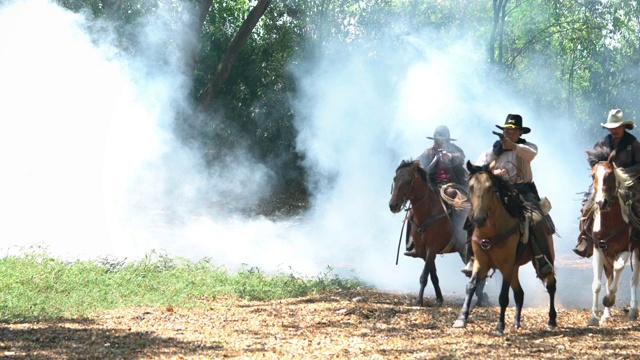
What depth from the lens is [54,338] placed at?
964cm

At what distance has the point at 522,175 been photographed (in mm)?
10906

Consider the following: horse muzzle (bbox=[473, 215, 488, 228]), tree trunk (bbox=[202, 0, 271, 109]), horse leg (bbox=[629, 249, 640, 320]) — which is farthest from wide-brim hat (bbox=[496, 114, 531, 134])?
tree trunk (bbox=[202, 0, 271, 109])

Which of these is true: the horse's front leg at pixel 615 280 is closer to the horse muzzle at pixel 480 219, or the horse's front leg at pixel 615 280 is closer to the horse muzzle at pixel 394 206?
the horse muzzle at pixel 480 219

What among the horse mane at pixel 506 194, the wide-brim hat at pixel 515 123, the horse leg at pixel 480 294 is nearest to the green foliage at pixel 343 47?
the horse leg at pixel 480 294

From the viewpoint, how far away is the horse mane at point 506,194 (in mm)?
10086

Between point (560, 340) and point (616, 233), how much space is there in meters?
2.22

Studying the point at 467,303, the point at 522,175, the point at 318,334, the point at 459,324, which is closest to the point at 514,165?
the point at 522,175

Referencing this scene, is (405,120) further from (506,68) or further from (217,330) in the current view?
(217,330)

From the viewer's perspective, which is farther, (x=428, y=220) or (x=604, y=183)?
(x=428, y=220)

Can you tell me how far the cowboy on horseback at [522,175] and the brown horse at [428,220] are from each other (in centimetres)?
159

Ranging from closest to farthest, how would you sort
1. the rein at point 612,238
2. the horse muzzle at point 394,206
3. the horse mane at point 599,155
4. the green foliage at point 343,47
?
the rein at point 612,238, the horse mane at point 599,155, the horse muzzle at point 394,206, the green foliage at point 343,47

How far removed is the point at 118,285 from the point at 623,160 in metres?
7.31

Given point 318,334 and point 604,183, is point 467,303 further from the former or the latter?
point 604,183

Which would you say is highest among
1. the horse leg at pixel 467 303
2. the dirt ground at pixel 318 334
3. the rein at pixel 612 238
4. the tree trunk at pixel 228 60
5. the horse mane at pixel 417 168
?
the tree trunk at pixel 228 60
